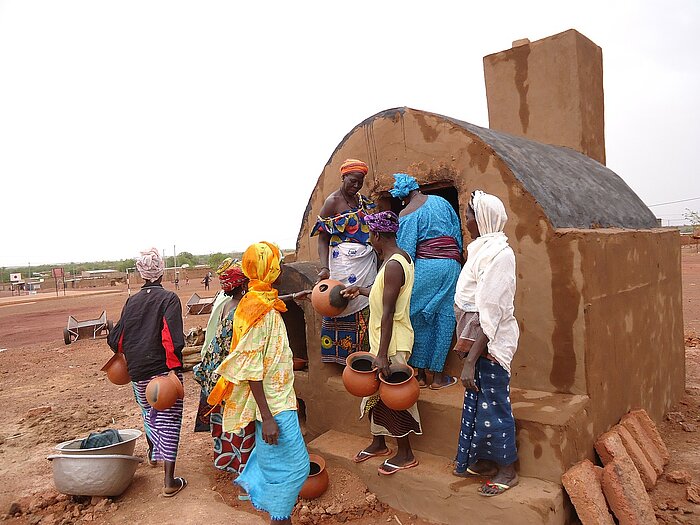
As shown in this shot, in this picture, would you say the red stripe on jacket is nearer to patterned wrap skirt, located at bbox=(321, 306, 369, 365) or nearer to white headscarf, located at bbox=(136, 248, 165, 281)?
white headscarf, located at bbox=(136, 248, 165, 281)

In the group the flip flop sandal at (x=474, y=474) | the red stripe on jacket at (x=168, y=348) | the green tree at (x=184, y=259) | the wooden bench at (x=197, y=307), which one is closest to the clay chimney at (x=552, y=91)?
the flip flop sandal at (x=474, y=474)

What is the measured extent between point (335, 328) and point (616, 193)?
3.14 metres

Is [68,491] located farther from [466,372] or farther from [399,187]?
[399,187]

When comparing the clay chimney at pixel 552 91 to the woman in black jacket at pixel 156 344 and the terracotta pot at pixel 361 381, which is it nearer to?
the terracotta pot at pixel 361 381

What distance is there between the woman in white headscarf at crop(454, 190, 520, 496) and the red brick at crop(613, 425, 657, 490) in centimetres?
104

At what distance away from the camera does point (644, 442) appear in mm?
3801

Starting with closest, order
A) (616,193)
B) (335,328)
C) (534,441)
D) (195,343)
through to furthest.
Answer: (534,441) → (335,328) → (616,193) → (195,343)

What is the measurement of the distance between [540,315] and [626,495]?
1155 millimetres

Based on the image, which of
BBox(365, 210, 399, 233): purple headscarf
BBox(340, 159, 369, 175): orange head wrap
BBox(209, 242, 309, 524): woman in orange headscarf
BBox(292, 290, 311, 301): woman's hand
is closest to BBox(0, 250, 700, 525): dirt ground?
BBox(209, 242, 309, 524): woman in orange headscarf

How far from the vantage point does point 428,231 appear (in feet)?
12.7

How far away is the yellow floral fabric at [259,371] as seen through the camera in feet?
9.45

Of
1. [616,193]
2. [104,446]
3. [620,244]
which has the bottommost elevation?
[104,446]

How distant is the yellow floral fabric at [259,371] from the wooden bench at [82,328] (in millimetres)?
10566

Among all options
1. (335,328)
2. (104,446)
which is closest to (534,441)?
(335,328)
